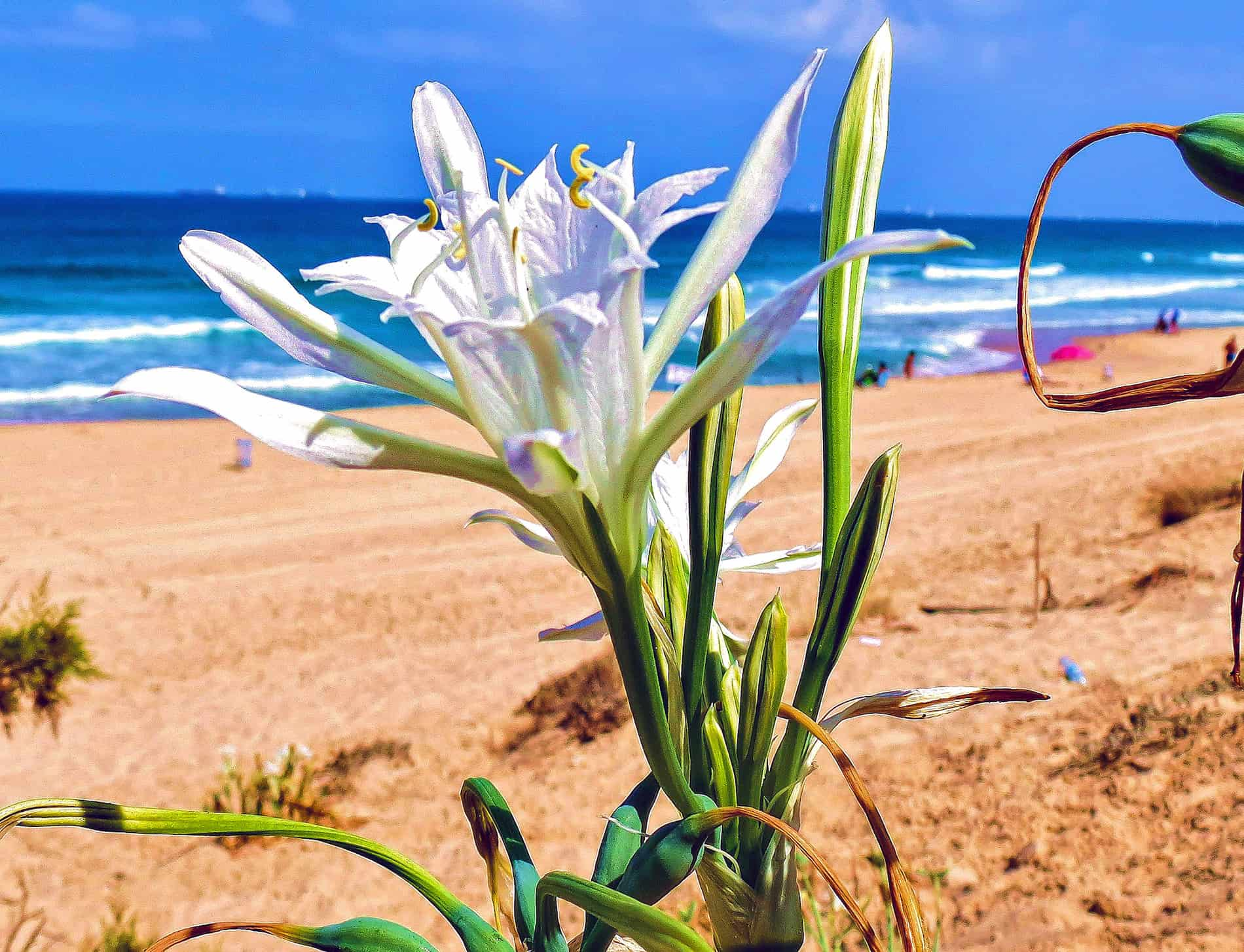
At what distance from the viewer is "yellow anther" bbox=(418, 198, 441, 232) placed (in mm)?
528

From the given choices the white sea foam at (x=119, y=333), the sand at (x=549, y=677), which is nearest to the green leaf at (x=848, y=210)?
the sand at (x=549, y=677)

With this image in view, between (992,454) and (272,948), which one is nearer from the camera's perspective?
(272,948)

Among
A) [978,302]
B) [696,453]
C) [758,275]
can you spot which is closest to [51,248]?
[758,275]

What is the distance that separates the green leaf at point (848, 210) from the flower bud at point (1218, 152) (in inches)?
6.5

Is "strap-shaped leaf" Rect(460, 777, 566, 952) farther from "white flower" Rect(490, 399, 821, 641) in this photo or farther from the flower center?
the flower center

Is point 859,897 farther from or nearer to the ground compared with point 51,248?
nearer to the ground

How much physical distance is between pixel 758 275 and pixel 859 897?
2544cm

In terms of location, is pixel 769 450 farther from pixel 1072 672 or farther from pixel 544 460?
pixel 1072 672

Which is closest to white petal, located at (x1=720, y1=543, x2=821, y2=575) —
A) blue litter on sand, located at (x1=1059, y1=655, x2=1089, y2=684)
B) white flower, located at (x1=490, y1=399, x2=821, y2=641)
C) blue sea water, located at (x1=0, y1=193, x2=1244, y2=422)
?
white flower, located at (x1=490, y1=399, x2=821, y2=641)

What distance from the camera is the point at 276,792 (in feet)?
10.2

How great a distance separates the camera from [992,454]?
24.4 feet

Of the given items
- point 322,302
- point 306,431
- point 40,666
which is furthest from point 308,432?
point 322,302

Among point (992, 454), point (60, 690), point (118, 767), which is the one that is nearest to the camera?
point (118, 767)

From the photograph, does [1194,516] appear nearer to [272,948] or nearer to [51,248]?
[272,948]
